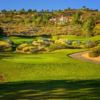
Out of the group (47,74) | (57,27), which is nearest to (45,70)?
(47,74)

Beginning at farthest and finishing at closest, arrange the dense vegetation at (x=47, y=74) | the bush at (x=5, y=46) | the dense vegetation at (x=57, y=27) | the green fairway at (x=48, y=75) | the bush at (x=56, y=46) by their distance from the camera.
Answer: the dense vegetation at (x=57, y=27) → the bush at (x=5, y=46) → the bush at (x=56, y=46) → the green fairway at (x=48, y=75) → the dense vegetation at (x=47, y=74)

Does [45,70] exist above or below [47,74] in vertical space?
above

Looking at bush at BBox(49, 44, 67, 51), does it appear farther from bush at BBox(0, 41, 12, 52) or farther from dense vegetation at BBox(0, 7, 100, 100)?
bush at BBox(0, 41, 12, 52)

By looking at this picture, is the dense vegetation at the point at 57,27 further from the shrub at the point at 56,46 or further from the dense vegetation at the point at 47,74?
the shrub at the point at 56,46

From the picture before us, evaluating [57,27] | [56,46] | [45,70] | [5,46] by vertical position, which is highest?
[57,27]

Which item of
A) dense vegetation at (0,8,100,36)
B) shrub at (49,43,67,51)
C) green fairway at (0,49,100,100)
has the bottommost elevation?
green fairway at (0,49,100,100)

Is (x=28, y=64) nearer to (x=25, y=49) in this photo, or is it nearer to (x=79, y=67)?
(x=79, y=67)

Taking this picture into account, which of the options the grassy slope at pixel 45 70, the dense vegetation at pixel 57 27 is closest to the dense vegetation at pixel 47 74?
the grassy slope at pixel 45 70

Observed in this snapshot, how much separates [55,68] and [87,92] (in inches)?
792

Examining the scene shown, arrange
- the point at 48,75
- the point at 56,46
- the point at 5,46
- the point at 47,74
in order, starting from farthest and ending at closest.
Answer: the point at 5,46
the point at 56,46
the point at 47,74
the point at 48,75

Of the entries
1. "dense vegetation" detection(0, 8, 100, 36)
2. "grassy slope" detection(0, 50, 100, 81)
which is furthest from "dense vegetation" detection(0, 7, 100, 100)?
"dense vegetation" detection(0, 8, 100, 36)

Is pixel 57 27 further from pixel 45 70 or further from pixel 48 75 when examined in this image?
pixel 48 75

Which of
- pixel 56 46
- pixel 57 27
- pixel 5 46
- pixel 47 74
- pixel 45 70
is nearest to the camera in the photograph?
pixel 47 74

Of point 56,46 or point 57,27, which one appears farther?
point 57,27
